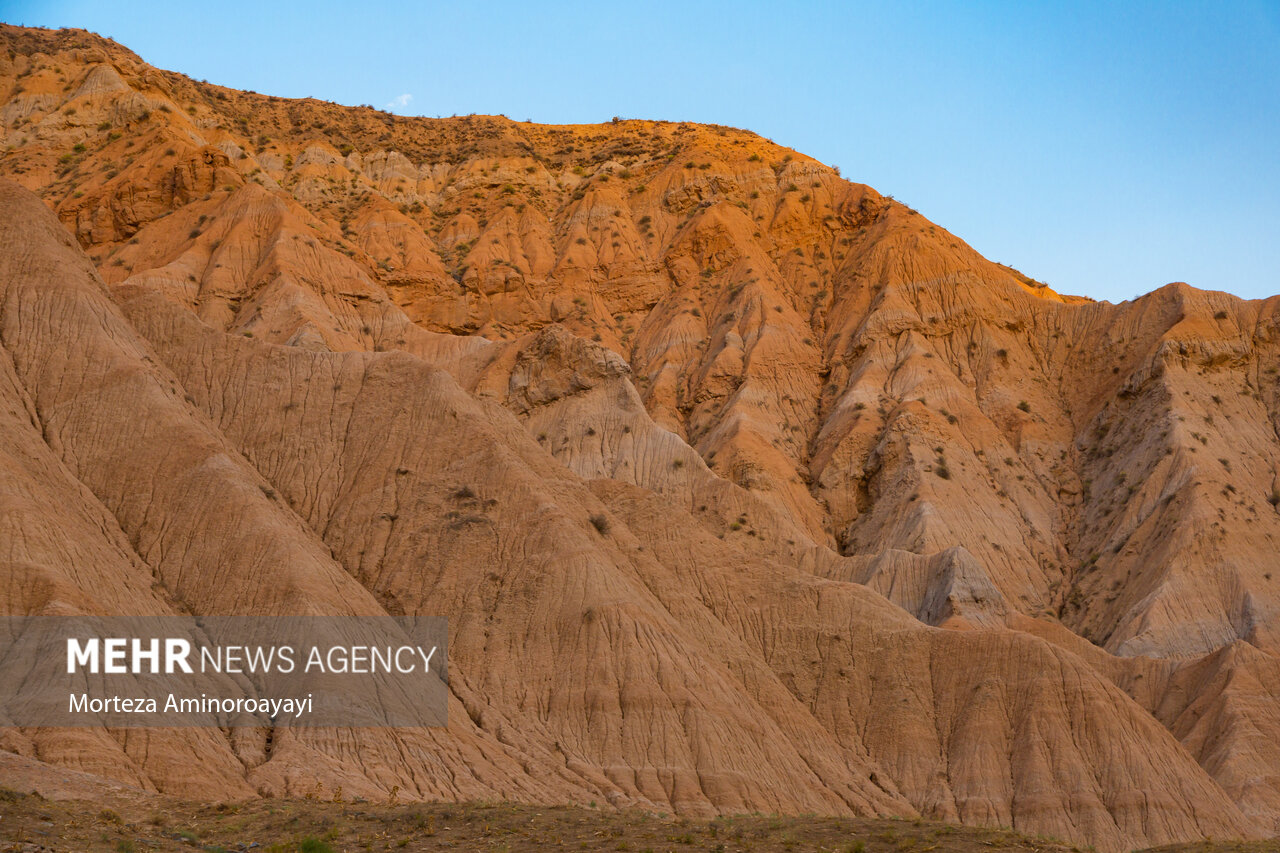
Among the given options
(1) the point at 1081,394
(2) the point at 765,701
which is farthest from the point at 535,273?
(2) the point at 765,701

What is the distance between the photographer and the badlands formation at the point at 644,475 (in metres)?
48.1

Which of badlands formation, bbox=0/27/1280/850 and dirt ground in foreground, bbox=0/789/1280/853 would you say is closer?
dirt ground in foreground, bbox=0/789/1280/853

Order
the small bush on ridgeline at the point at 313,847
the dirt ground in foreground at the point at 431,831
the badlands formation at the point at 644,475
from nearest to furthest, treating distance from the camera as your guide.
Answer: the small bush on ridgeline at the point at 313,847
the dirt ground in foreground at the point at 431,831
the badlands formation at the point at 644,475

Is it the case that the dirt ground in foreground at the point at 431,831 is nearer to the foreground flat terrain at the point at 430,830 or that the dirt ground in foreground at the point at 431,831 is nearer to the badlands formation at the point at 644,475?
the foreground flat terrain at the point at 430,830

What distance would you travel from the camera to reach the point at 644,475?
229 feet

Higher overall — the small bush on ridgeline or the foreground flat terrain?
the small bush on ridgeline

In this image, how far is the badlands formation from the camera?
158ft

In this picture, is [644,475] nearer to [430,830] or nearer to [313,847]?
[430,830]

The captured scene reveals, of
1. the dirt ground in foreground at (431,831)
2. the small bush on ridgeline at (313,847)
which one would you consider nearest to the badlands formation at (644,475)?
the dirt ground in foreground at (431,831)

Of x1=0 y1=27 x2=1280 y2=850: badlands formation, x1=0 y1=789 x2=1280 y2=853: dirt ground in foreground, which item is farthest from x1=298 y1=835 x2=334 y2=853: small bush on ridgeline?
x1=0 y1=27 x2=1280 y2=850: badlands formation

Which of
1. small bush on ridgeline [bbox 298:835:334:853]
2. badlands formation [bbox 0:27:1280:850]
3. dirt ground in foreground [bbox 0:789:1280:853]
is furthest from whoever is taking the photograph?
badlands formation [bbox 0:27:1280:850]

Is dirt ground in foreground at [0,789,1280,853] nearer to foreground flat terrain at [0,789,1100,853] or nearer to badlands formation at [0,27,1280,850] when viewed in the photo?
foreground flat terrain at [0,789,1100,853]

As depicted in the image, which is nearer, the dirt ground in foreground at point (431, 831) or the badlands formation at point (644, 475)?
the dirt ground in foreground at point (431, 831)

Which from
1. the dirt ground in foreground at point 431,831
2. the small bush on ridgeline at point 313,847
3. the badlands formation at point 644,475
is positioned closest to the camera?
the small bush on ridgeline at point 313,847
